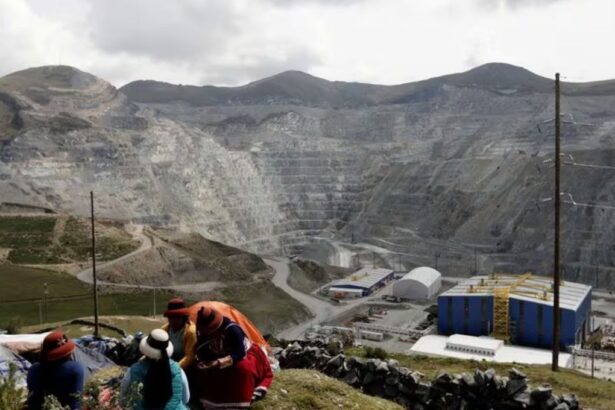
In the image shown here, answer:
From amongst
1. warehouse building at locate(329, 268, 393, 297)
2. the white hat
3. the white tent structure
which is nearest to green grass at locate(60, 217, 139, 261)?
warehouse building at locate(329, 268, 393, 297)

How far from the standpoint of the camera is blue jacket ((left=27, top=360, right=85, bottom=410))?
7.22m

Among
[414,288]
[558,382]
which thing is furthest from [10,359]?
[414,288]

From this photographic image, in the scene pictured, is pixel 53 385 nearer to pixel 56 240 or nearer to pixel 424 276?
pixel 424 276

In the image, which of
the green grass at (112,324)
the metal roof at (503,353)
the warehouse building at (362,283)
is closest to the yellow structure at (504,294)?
the metal roof at (503,353)

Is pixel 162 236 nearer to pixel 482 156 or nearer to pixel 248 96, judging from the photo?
pixel 482 156

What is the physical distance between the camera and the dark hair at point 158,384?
6430mm

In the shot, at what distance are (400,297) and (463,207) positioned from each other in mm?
34766

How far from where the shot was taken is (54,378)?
7.23 metres

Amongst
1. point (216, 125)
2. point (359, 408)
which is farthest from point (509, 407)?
point (216, 125)

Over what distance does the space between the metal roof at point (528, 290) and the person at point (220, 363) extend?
41.4 m

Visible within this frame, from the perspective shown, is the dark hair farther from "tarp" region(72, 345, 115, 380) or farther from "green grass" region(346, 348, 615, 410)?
"tarp" region(72, 345, 115, 380)

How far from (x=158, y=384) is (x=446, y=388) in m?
5.84

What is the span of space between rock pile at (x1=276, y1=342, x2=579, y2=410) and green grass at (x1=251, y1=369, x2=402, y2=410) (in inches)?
46.7

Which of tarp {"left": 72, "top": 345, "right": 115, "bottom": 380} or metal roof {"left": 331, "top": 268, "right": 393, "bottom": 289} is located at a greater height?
tarp {"left": 72, "top": 345, "right": 115, "bottom": 380}
